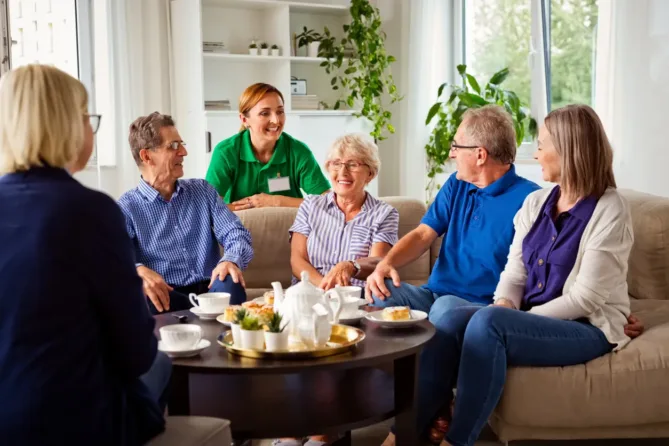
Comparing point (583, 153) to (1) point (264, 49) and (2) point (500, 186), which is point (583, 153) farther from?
(1) point (264, 49)

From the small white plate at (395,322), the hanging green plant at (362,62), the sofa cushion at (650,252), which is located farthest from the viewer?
the hanging green plant at (362,62)

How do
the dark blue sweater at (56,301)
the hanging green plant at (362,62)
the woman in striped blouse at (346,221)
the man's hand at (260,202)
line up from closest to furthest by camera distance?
the dark blue sweater at (56,301)
the woman in striped blouse at (346,221)
the man's hand at (260,202)
the hanging green plant at (362,62)

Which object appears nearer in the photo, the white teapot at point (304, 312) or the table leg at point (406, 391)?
the white teapot at point (304, 312)

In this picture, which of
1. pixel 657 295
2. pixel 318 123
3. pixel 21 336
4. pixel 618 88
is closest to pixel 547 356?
pixel 657 295

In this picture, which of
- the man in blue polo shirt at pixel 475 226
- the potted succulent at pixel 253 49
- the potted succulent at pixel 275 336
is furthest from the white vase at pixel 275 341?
the potted succulent at pixel 253 49

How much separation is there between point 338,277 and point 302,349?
93cm

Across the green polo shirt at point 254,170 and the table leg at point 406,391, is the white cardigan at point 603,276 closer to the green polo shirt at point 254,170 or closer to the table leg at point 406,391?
the table leg at point 406,391

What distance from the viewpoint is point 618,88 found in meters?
4.82

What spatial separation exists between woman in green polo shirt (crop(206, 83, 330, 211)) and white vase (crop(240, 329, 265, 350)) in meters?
1.89

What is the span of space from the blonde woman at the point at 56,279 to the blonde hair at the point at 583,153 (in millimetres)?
1587

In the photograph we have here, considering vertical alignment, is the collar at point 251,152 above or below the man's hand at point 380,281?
above

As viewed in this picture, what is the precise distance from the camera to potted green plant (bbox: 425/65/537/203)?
580cm

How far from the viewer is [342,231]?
11.5 ft

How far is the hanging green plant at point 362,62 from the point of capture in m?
6.58
